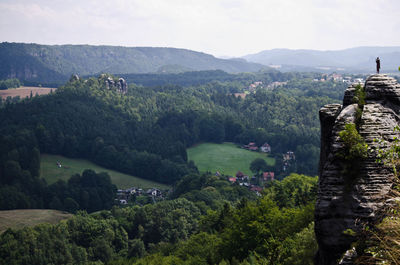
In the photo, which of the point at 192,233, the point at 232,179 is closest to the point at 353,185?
the point at 192,233

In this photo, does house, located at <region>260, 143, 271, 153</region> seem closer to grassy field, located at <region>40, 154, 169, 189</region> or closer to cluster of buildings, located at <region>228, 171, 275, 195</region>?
cluster of buildings, located at <region>228, 171, 275, 195</region>

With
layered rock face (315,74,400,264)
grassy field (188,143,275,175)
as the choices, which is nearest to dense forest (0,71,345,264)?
grassy field (188,143,275,175)

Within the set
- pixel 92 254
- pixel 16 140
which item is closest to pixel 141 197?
pixel 92 254

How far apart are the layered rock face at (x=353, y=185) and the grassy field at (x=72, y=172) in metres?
138

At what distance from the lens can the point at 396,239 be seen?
1253 cm

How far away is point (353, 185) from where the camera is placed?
15445mm

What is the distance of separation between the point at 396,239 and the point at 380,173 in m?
3.31

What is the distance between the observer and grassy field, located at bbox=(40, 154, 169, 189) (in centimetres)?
15275

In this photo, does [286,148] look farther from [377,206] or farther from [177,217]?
[377,206]

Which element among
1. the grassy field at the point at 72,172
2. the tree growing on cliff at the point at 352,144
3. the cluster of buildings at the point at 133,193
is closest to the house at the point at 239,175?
the grassy field at the point at 72,172

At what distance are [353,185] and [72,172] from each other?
154 metres

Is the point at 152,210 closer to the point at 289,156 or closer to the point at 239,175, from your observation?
the point at 239,175

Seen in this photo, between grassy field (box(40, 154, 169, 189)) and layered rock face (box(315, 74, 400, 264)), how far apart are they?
452ft

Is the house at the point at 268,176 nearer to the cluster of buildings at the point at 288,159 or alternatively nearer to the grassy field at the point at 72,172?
the cluster of buildings at the point at 288,159
